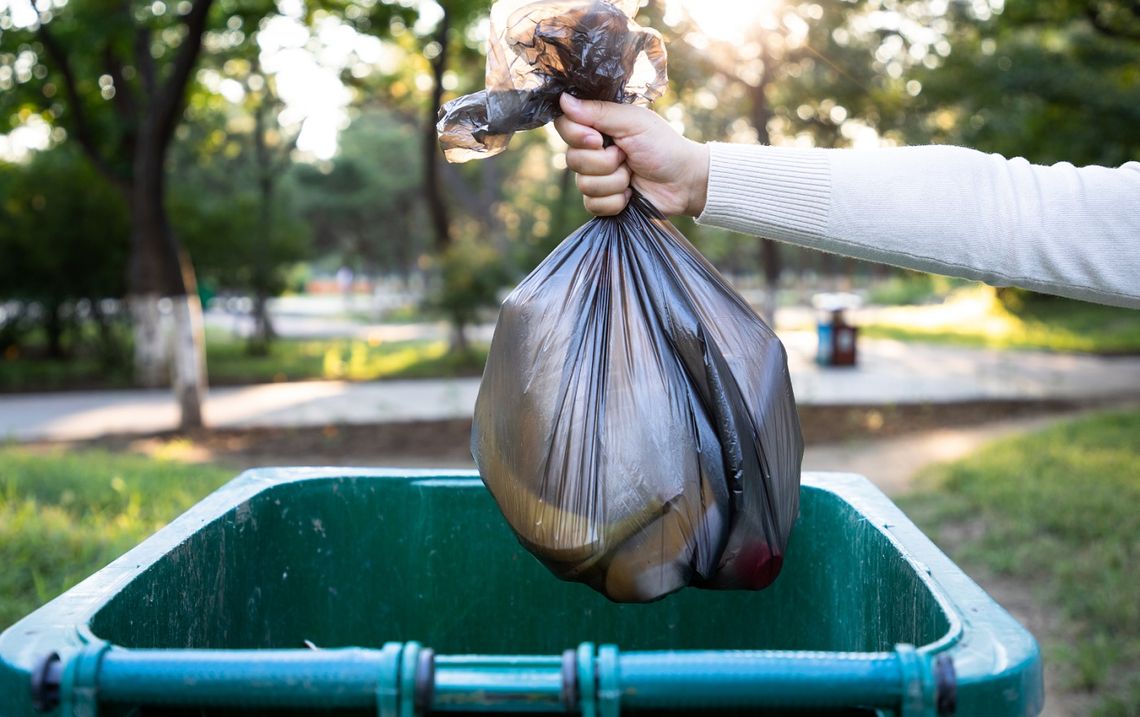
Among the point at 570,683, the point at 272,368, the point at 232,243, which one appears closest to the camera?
the point at 570,683

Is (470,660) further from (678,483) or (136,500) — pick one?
(136,500)

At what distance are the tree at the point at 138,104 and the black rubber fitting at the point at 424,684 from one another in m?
8.59

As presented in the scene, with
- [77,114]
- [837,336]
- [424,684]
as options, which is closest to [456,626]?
[424,684]

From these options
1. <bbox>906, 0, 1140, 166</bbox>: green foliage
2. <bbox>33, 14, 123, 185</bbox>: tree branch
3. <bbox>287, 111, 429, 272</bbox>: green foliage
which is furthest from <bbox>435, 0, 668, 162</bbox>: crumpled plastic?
<bbox>287, 111, 429, 272</bbox>: green foliage

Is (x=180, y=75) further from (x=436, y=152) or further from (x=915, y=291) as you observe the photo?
(x=915, y=291)

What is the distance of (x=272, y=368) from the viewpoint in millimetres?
14805

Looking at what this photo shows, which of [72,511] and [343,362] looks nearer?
[72,511]

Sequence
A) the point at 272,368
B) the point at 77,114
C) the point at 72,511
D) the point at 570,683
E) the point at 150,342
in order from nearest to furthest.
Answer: the point at 570,683, the point at 72,511, the point at 77,114, the point at 150,342, the point at 272,368

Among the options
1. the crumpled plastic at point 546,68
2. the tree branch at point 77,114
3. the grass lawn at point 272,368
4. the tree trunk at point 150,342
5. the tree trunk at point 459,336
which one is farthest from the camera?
the tree trunk at point 459,336

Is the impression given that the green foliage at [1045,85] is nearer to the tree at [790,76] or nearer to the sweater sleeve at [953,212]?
the tree at [790,76]

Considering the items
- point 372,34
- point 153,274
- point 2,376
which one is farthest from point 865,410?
point 2,376

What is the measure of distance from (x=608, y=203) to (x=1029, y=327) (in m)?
20.5

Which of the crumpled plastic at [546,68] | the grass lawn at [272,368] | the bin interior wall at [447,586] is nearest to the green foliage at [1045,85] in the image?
the grass lawn at [272,368]

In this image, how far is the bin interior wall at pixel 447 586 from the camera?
6.15 feet
